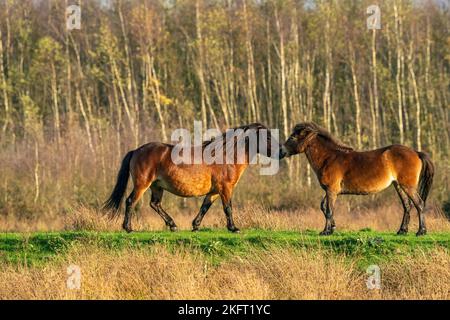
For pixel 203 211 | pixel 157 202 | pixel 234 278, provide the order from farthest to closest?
1. pixel 157 202
2. pixel 203 211
3. pixel 234 278

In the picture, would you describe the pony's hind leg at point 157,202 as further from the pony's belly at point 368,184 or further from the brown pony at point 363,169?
the pony's belly at point 368,184

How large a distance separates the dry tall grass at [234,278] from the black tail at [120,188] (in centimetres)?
364

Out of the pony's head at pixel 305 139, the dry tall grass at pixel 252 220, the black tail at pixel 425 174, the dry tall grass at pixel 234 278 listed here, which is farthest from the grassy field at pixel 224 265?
the pony's head at pixel 305 139

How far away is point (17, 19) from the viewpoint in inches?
1719

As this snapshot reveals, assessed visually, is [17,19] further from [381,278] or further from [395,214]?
[381,278]

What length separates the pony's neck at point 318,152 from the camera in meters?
17.6

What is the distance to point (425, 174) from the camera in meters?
17.4

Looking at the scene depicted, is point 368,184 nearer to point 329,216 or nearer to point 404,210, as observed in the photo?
point 404,210

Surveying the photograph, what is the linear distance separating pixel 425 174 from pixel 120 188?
6.17m

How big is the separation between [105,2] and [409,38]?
50.2ft

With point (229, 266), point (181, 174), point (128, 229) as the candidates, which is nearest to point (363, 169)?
point (181, 174)

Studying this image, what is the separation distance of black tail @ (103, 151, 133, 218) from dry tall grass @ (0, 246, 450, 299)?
3642 millimetres

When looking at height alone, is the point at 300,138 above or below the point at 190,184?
above
